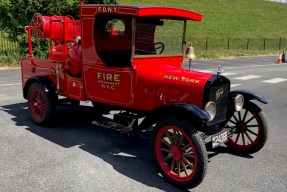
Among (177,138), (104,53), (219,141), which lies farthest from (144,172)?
(104,53)

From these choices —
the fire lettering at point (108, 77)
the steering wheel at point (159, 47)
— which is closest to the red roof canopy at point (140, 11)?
the steering wheel at point (159, 47)

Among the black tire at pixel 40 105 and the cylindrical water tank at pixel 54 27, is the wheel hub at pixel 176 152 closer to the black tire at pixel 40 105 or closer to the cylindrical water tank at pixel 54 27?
the black tire at pixel 40 105

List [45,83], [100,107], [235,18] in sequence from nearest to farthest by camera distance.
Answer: [100,107]
[45,83]
[235,18]

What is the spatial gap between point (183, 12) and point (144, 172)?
8.32 feet

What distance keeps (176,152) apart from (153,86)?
1.05 m

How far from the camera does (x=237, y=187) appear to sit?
4.19 meters

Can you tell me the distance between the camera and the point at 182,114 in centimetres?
429

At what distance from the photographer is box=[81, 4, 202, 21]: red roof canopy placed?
4.57 metres

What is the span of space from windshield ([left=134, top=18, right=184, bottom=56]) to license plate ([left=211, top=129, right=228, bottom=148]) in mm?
1617

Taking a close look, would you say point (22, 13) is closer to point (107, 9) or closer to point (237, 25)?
point (107, 9)

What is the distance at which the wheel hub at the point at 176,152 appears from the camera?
14.0 feet

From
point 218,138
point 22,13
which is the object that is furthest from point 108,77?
point 22,13

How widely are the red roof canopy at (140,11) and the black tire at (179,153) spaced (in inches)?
60.8

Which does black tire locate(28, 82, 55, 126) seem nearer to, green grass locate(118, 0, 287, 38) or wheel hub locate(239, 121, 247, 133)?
wheel hub locate(239, 121, 247, 133)
